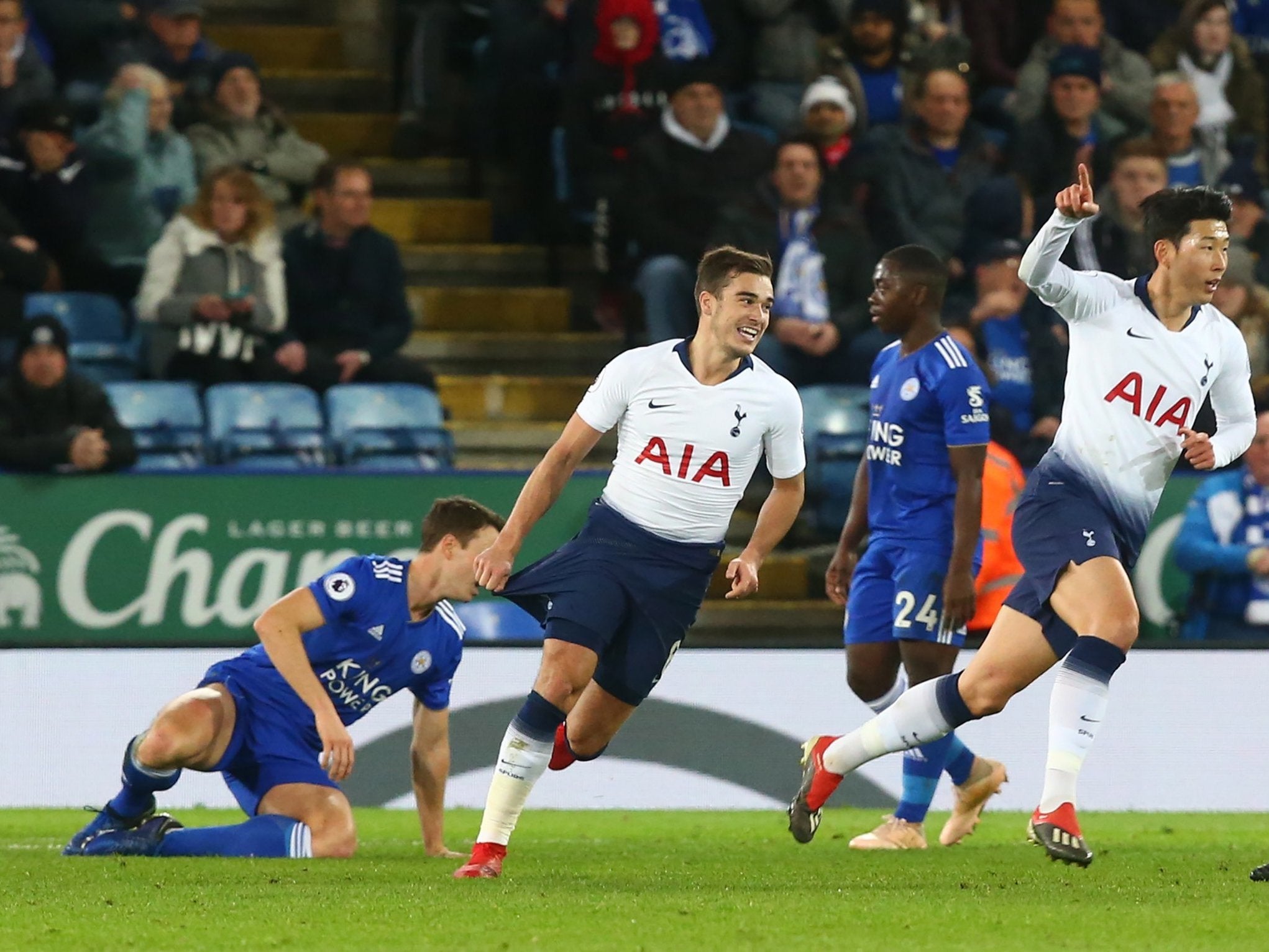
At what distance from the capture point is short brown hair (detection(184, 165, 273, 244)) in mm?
12188

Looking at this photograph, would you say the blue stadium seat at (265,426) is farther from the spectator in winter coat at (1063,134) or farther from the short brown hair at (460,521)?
the spectator in winter coat at (1063,134)

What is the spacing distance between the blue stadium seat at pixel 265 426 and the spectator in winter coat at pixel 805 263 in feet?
8.69

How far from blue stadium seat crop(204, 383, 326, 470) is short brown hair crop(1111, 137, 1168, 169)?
5.56 meters

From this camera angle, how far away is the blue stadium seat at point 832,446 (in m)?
11.9

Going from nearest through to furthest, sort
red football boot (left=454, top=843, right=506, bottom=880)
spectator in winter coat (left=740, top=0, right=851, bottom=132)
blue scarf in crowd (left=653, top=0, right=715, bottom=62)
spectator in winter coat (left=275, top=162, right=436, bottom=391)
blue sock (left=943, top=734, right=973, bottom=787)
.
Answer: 1. red football boot (left=454, top=843, right=506, bottom=880)
2. blue sock (left=943, top=734, right=973, bottom=787)
3. spectator in winter coat (left=275, top=162, right=436, bottom=391)
4. blue scarf in crowd (left=653, top=0, right=715, bottom=62)
5. spectator in winter coat (left=740, top=0, right=851, bottom=132)

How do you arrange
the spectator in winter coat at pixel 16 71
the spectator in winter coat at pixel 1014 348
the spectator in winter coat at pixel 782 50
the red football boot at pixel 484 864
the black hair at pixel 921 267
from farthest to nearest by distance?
the spectator in winter coat at pixel 782 50
the spectator in winter coat at pixel 16 71
the spectator in winter coat at pixel 1014 348
the black hair at pixel 921 267
the red football boot at pixel 484 864

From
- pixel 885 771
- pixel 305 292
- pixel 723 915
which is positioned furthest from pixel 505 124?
pixel 723 915

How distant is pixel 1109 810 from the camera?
9844mm

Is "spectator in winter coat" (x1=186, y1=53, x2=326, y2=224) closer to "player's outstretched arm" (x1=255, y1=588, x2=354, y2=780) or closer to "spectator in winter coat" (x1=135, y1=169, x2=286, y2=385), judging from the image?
"spectator in winter coat" (x1=135, y1=169, x2=286, y2=385)

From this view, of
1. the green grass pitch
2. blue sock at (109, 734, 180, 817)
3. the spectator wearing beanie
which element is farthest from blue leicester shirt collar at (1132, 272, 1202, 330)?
the spectator wearing beanie

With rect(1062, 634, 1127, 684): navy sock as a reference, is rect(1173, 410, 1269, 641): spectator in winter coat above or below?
below

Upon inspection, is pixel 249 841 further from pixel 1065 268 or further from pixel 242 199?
pixel 242 199

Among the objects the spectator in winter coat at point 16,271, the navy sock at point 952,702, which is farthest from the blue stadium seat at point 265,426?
the navy sock at point 952,702

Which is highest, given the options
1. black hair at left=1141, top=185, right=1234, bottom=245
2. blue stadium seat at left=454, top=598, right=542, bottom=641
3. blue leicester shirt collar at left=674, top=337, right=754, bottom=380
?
black hair at left=1141, top=185, right=1234, bottom=245
